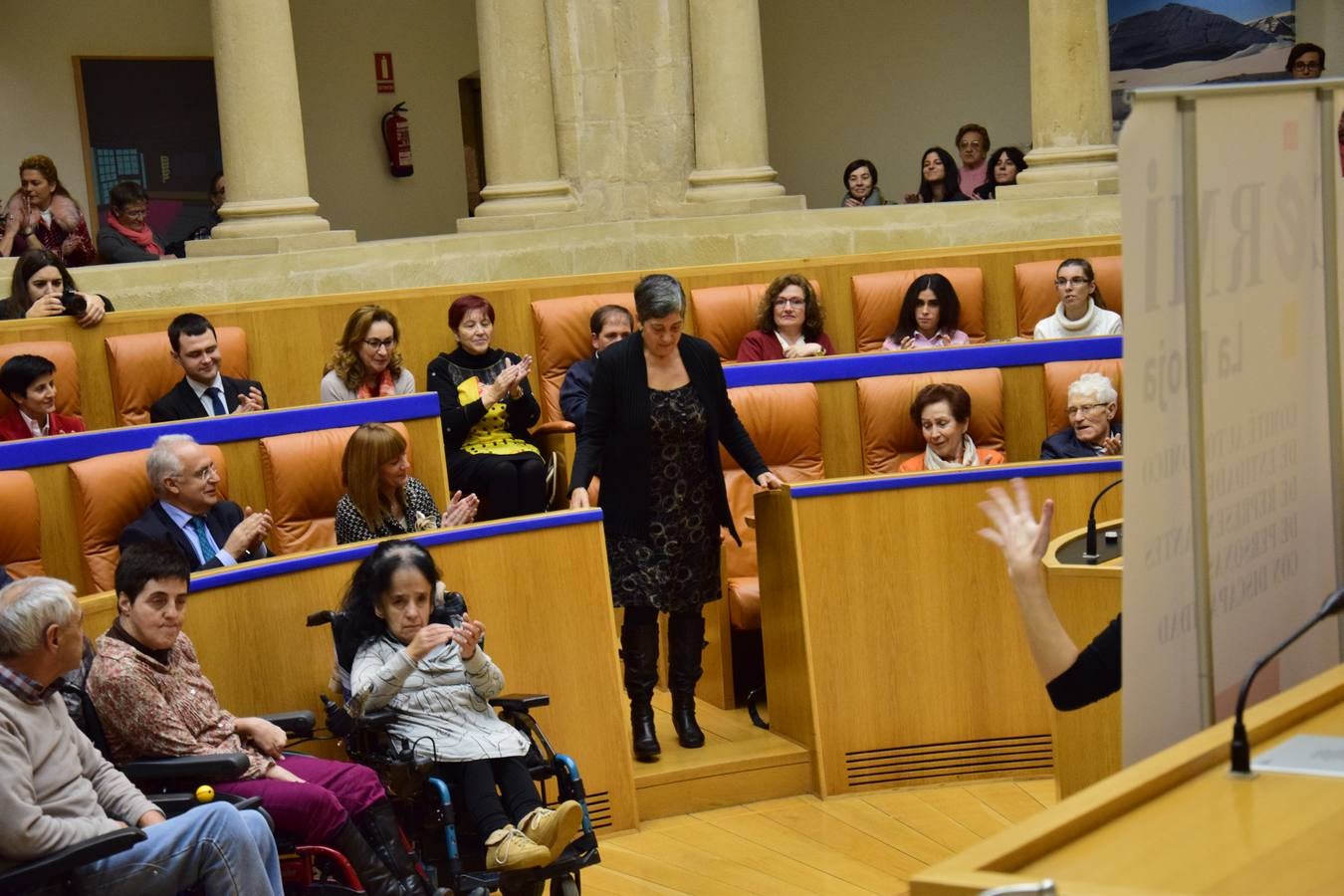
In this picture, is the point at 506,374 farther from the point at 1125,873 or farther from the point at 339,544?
the point at 1125,873

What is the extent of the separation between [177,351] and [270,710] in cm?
179

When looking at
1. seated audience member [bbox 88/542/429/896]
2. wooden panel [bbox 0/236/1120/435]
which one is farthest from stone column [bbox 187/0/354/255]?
seated audience member [bbox 88/542/429/896]

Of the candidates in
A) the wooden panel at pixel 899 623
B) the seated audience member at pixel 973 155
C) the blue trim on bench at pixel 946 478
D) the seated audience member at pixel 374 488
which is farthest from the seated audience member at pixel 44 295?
the seated audience member at pixel 973 155

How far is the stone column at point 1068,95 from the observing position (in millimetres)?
8391

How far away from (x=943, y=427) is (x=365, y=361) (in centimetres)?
190

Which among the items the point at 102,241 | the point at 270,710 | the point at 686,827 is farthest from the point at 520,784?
the point at 102,241

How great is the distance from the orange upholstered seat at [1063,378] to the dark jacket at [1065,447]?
0.21m

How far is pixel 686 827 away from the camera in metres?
5.11

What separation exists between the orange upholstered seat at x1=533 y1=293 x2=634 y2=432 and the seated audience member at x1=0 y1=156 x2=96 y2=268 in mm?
2268

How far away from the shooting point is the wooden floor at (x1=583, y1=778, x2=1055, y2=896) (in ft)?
15.2

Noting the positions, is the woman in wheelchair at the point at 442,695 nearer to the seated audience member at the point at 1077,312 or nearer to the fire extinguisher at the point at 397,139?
the seated audience member at the point at 1077,312

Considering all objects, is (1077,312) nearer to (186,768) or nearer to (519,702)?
(519,702)

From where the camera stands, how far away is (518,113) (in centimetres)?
856

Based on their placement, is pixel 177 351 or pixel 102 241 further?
pixel 102 241
